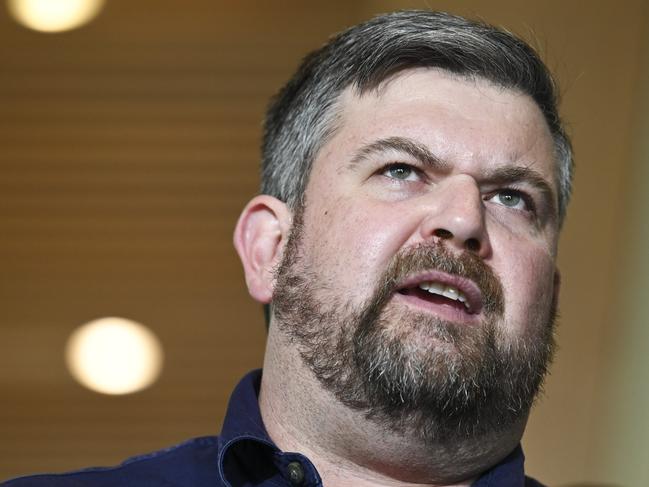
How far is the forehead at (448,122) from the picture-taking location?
1846 mm

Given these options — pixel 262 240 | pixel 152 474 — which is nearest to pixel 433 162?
pixel 262 240

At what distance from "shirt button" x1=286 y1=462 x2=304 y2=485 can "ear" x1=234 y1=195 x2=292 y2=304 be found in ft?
1.13

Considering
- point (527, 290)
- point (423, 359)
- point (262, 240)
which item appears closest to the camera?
point (423, 359)

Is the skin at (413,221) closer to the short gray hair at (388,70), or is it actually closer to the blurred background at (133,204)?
the short gray hair at (388,70)

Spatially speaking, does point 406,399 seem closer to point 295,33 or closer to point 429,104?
point 429,104

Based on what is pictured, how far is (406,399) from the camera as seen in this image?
173 centimetres

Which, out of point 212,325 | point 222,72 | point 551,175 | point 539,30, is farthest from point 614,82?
point 212,325

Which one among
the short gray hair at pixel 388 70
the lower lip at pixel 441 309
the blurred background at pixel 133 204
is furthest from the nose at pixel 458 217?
the blurred background at pixel 133 204

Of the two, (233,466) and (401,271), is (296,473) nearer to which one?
(233,466)

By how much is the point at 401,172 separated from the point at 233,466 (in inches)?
23.8

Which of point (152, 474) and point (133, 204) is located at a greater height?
point (133, 204)

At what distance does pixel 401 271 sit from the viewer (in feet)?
5.68

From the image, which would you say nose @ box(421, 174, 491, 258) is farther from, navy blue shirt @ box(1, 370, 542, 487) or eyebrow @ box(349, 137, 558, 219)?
navy blue shirt @ box(1, 370, 542, 487)

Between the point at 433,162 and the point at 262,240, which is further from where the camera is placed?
the point at 262,240
